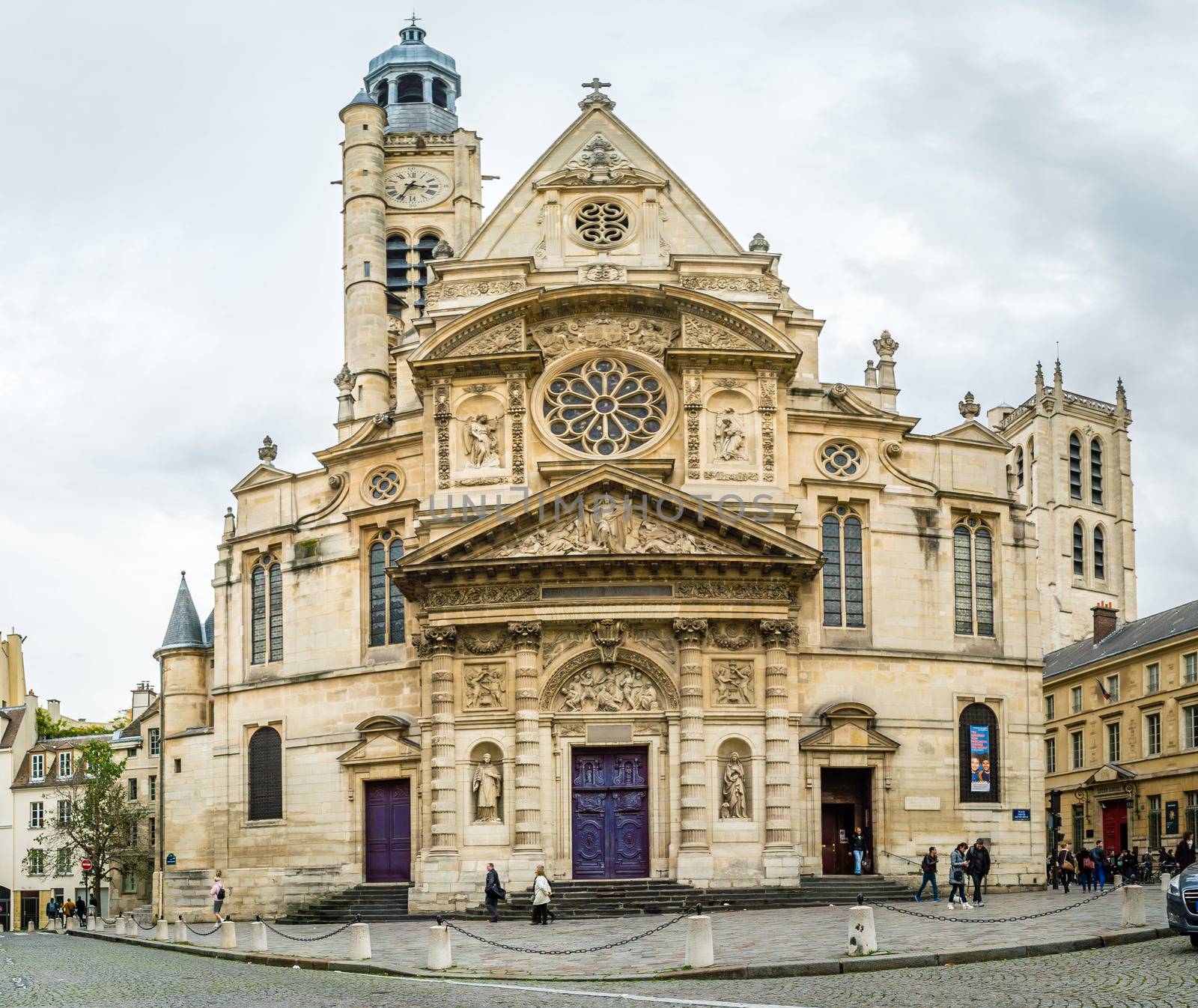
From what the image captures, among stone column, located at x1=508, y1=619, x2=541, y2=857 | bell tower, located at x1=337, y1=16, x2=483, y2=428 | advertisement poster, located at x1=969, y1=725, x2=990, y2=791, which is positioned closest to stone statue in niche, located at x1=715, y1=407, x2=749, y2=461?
stone column, located at x1=508, y1=619, x2=541, y2=857

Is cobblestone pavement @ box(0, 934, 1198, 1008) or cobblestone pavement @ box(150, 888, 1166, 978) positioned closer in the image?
cobblestone pavement @ box(0, 934, 1198, 1008)

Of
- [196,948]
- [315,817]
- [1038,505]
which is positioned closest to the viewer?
[196,948]

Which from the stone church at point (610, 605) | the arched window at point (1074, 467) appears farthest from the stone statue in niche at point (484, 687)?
the arched window at point (1074, 467)

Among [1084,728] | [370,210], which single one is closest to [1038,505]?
[1084,728]

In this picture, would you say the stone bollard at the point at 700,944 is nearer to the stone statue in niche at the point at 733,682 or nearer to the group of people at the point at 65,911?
the stone statue in niche at the point at 733,682

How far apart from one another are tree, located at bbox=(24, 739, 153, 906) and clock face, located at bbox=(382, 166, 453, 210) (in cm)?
2470

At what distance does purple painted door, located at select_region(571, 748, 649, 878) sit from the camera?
4191 centimetres

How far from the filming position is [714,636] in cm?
4228

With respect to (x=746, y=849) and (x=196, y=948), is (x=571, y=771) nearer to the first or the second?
(x=746, y=849)

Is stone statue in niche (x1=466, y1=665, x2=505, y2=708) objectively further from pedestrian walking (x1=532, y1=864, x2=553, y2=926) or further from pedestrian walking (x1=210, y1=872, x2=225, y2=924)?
pedestrian walking (x1=210, y1=872, x2=225, y2=924)

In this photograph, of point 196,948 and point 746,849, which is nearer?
point 196,948

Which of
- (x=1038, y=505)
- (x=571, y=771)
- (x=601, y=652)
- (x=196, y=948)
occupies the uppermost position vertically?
(x=1038, y=505)

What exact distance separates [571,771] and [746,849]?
462 centimetres

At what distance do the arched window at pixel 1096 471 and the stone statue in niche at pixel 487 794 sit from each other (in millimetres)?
78724
